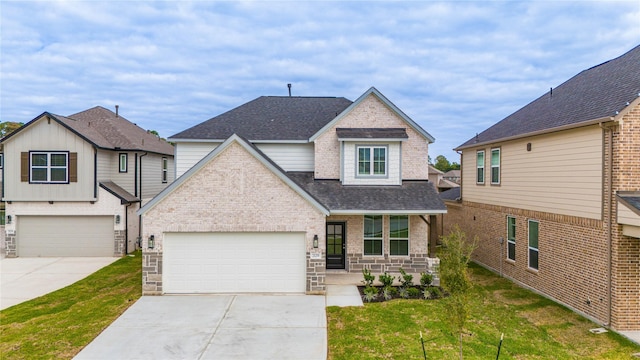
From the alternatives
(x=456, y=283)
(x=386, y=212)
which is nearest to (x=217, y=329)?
(x=456, y=283)

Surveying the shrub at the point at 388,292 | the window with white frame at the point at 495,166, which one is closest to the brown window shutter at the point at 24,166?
the shrub at the point at 388,292

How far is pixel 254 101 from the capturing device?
17750 millimetres

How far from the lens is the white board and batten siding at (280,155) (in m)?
15.0

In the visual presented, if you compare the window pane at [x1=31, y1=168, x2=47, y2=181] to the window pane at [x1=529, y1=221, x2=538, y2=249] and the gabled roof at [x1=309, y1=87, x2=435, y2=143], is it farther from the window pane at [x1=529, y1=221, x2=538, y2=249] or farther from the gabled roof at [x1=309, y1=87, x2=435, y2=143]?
the window pane at [x1=529, y1=221, x2=538, y2=249]

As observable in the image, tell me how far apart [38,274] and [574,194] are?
19077 millimetres

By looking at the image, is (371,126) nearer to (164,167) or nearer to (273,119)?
(273,119)

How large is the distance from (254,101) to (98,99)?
17.5 m

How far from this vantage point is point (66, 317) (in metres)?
9.43

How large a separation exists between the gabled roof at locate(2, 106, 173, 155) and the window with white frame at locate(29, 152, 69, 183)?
142cm

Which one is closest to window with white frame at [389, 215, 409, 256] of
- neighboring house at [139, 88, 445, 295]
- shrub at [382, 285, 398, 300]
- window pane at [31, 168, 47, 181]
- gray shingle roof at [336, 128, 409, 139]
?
neighboring house at [139, 88, 445, 295]

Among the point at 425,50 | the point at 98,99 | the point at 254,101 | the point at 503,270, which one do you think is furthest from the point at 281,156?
the point at 98,99

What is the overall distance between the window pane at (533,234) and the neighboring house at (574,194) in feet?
0.12

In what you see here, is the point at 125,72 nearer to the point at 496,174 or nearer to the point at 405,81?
the point at 405,81

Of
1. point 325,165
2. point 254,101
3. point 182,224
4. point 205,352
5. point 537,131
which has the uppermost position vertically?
point 254,101
